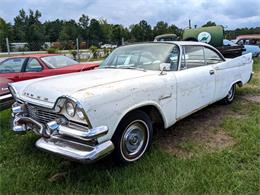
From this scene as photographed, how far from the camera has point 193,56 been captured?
176 inches

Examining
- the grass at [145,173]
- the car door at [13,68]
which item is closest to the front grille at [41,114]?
the grass at [145,173]

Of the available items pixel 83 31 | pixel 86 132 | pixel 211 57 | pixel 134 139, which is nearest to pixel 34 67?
pixel 211 57

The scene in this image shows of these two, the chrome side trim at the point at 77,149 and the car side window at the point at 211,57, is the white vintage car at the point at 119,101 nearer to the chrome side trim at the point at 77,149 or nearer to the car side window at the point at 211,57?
the chrome side trim at the point at 77,149

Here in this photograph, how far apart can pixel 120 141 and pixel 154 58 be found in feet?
5.07

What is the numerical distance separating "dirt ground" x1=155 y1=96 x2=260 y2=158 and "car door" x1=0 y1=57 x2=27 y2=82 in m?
4.81

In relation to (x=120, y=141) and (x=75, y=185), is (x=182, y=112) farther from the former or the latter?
(x=75, y=185)

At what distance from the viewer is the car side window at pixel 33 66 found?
284 inches

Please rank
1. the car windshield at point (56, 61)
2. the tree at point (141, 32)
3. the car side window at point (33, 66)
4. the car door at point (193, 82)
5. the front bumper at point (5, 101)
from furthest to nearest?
the tree at point (141, 32), the car windshield at point (56, 61), the car side window at point (33, 66), the front bumper at point (5, 101), the car door at point (193, 82)

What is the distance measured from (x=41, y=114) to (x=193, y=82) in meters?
2.24

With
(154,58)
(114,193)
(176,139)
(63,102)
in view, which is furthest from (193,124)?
(63,102)

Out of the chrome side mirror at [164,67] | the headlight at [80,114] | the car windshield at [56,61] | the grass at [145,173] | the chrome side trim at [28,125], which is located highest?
the chrome side mirror at [164,67]

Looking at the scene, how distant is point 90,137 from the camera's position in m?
2.55

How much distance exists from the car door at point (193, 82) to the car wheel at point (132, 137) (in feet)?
2.15

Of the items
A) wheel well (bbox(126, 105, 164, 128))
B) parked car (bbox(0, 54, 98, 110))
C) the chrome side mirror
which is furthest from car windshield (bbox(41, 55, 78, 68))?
wheel well (bbox(126, 105, 164, 128))
